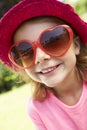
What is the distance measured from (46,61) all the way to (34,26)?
0.22 meters

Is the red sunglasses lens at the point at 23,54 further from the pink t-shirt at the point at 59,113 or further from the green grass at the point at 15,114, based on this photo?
the green grass at the point at 15,114

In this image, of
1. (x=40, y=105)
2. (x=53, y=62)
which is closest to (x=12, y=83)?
(x=40, y=105)

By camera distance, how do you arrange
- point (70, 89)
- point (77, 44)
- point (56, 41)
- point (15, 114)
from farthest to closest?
point (15, 114)
point (70, 89)
point (77, 44)
point (56, 41)

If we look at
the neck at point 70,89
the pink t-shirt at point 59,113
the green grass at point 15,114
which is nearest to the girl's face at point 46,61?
the neck at point 70,89

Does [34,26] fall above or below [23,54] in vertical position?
above

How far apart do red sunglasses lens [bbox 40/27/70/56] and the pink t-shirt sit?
49 cm

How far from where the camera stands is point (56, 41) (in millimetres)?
2184

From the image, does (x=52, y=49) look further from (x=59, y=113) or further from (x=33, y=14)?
(x=59, y=113)

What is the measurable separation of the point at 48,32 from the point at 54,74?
0.29 m

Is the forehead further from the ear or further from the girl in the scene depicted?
the ear

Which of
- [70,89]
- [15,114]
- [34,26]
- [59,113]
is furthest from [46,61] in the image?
[15,114]

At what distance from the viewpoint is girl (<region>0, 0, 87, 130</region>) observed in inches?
86.4

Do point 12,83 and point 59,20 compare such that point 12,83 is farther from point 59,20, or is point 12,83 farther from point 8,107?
point 59,20

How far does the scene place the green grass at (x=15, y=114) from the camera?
4160 millimetres
